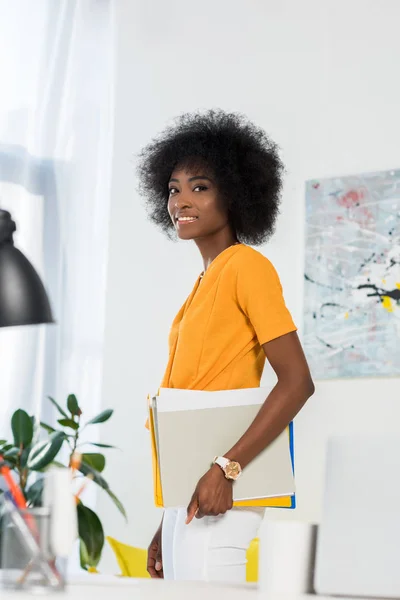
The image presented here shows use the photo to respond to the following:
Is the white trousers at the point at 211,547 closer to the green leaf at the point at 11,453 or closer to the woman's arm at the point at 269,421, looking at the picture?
the woman's arm at the point at 269,421

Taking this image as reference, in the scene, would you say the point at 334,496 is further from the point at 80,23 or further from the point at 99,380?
the point at 80,23

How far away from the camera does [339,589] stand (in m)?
1.15

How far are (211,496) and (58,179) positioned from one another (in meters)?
2.72

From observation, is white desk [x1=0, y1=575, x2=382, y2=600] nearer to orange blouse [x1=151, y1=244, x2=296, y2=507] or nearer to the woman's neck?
orange blouse [x1=151, y1=244, x2=296, y2=507]

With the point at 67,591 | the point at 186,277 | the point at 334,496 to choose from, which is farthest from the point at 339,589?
the point at 186,277

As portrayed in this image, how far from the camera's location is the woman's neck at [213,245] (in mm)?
1968

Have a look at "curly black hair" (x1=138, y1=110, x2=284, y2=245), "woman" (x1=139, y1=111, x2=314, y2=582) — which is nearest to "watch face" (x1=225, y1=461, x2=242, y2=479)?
"woman" (x1=139, y1=111, x2=314, y2=582)

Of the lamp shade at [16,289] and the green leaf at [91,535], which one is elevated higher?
the lamp shade at [16,289]

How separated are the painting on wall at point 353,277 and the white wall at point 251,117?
0.06 m

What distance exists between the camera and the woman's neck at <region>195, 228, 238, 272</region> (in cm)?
197

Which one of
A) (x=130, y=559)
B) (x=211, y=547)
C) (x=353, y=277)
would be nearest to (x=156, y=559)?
(x=211, y=547)

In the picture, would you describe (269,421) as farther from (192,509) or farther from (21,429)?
(21,429)

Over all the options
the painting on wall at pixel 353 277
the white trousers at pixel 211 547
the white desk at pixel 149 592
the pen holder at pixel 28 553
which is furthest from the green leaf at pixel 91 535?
the pen holder at pixel 28 553

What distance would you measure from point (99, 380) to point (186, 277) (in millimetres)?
593
